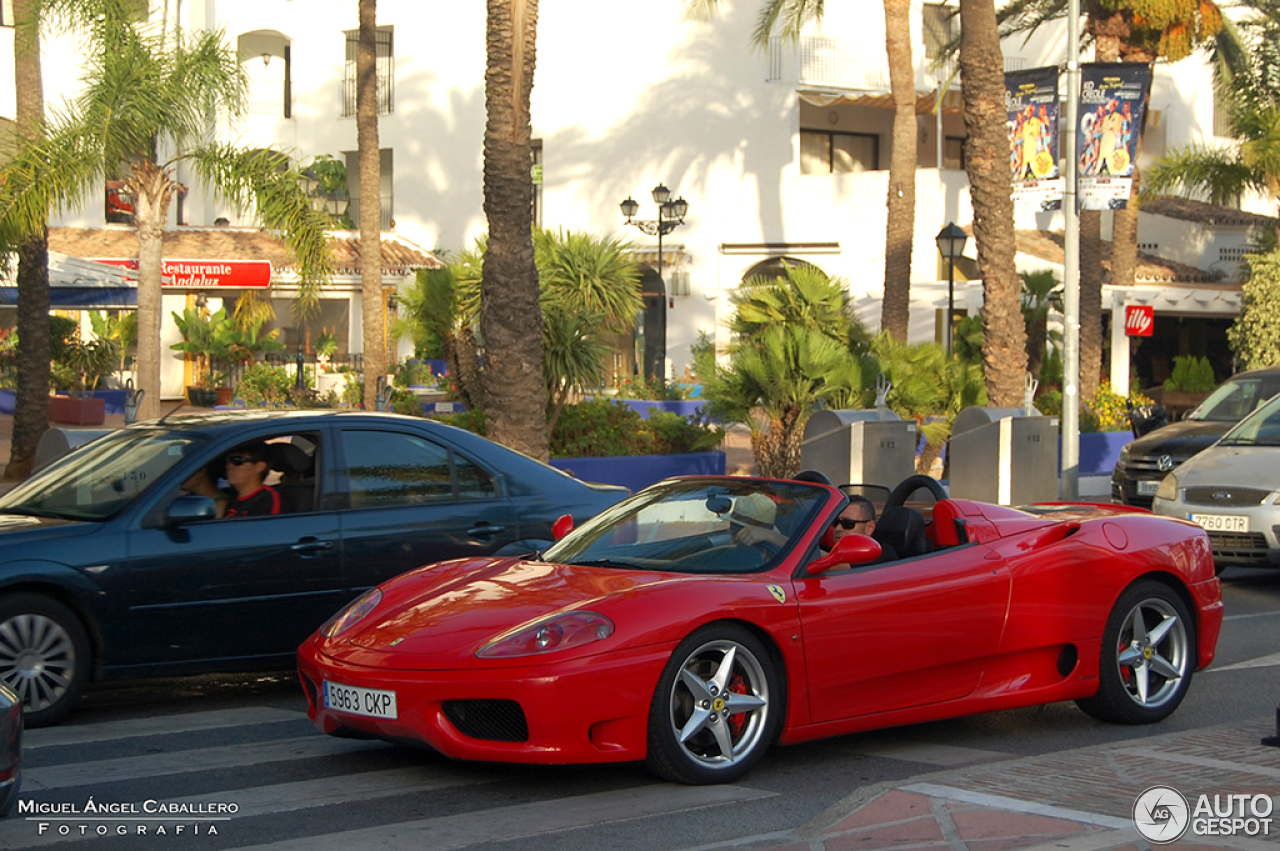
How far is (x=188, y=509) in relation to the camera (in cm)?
695

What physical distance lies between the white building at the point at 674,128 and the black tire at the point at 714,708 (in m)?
27.7

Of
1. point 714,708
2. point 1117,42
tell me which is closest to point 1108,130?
point 1117,42

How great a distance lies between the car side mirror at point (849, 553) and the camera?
5.93 metres

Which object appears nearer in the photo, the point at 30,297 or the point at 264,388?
the point at 30,297

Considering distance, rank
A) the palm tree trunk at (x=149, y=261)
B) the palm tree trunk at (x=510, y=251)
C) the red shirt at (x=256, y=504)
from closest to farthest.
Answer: the red shirt at (x=256, y=504), the palm tree trunk at (x=510, y=251), the palm tree trunk at (x=149, y=261)

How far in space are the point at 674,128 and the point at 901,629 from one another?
3323cm

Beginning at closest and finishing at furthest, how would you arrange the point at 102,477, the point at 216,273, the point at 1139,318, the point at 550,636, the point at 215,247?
the point at 550,636 < the point at 102,477 < the point at 1139,318 < the point at 216,273 < the point at 215,247

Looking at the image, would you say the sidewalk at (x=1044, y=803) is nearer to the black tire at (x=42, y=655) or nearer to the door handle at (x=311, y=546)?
the door handle at (x=311, y=546)

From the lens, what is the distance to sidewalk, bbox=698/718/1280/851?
14.8 ft

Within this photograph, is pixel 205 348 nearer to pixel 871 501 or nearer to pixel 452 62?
pixel 452 62

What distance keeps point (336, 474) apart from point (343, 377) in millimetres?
26250

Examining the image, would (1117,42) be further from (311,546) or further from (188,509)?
(188,509)

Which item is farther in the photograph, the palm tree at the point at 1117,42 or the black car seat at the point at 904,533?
the palm tree at the point at 1117,42

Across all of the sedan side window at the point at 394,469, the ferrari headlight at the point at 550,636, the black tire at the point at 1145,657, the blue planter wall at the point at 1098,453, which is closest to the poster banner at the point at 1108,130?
the blue planter wall at the point at 1098,453
